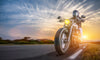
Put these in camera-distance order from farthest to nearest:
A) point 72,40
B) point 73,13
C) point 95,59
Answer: point 73,13, point 72,40, point 95,59

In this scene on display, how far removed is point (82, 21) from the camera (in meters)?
13.0

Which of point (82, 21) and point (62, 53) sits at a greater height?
point (82, 21)

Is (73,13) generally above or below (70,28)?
above

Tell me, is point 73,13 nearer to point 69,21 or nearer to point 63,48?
point 69,21

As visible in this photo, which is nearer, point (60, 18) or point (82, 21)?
point (60, 18)

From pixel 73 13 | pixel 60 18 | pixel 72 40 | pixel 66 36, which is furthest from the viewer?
pixel 73 13

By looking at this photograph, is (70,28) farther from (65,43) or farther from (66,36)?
(65,43)

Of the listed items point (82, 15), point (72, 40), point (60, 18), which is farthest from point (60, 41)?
point (82, 15)

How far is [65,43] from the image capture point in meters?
7.46

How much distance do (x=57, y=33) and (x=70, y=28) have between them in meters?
1.89

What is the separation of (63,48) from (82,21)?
21.6 feet

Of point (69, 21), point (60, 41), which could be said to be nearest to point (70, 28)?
point (69, 21)

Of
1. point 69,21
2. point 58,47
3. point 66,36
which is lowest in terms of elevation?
point 58,47

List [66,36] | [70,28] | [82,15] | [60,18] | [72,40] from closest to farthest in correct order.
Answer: [66,36]
[70,28]
[72,40]
[60,18]
[82,15]
